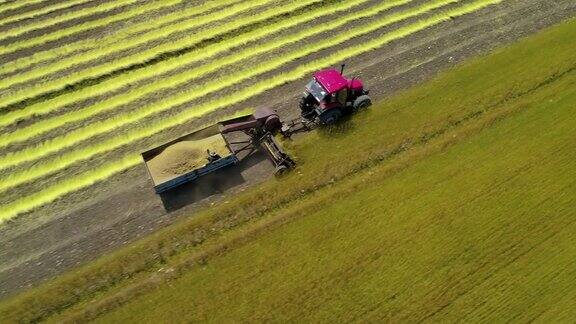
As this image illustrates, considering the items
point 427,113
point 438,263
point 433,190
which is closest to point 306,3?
point 427,113

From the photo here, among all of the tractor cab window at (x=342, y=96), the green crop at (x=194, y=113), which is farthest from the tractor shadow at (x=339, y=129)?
the green crop at (x=194, y=113)

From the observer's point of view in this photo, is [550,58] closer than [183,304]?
No

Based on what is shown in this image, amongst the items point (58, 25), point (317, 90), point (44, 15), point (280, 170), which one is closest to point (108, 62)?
point (58, 25)

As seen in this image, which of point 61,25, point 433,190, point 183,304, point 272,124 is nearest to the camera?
point 183,304

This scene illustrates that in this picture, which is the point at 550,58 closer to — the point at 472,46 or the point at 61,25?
the point at 472,46

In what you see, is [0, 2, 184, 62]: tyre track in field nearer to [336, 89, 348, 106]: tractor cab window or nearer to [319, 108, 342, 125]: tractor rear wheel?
[319, 108, 342, 125]: tractor rear wheel
